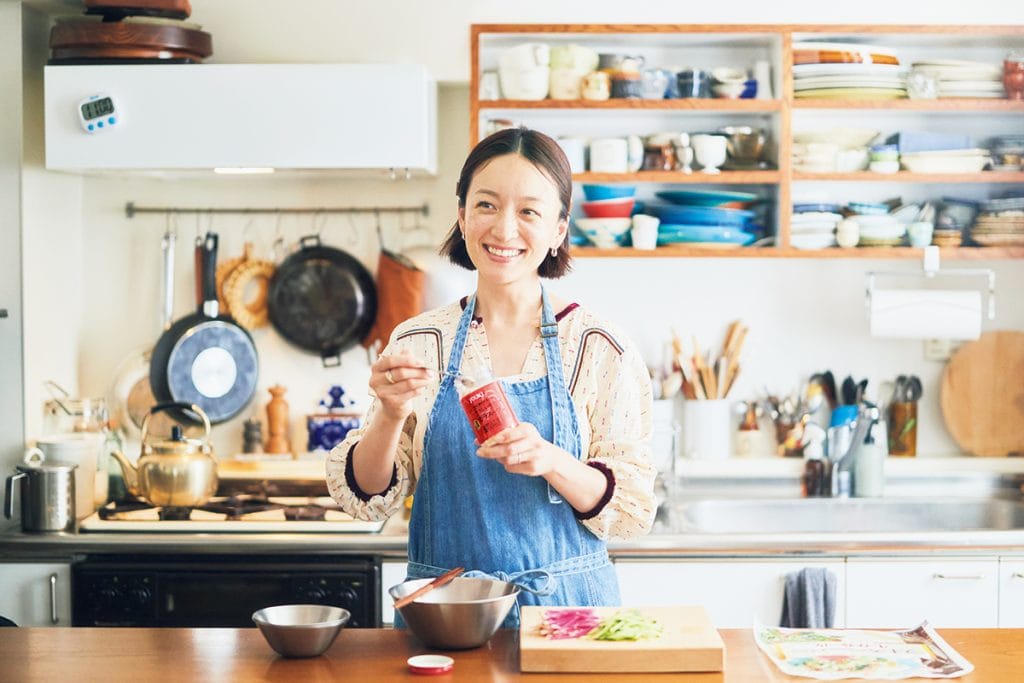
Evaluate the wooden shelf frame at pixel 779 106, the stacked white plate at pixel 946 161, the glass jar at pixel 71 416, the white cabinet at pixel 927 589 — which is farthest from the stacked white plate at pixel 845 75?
the glass jar at pixel 71 416

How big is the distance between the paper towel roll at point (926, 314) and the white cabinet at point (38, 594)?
248 cm

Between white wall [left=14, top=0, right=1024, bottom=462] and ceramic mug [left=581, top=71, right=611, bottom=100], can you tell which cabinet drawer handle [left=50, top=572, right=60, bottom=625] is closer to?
white wall [left=14, top=0, right=1024, bottom=462]

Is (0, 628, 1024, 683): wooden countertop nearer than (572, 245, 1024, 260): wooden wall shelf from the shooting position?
Yes

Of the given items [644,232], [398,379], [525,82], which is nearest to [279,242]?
[525,82]

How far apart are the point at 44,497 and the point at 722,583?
6.17ft

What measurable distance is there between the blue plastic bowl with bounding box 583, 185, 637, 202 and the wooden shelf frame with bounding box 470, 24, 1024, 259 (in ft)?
0.19

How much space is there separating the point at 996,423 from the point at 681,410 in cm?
100

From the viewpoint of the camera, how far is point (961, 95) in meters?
3.76

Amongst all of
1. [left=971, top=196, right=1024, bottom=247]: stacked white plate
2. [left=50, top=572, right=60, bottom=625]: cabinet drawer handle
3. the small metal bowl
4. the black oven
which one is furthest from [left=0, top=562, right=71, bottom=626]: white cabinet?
[left=971, top=196, right=1024, bottom=247]: stacked white plate

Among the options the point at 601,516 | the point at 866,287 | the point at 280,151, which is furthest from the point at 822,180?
the point at 601,516

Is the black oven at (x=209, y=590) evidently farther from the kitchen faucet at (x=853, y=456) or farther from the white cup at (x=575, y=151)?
the kitchen faucet at (x=853, y=456)

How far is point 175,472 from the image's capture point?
11.5 ft

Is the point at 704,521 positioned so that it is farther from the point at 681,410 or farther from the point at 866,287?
the point at 866,287

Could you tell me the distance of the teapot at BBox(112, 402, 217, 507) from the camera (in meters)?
3.52
